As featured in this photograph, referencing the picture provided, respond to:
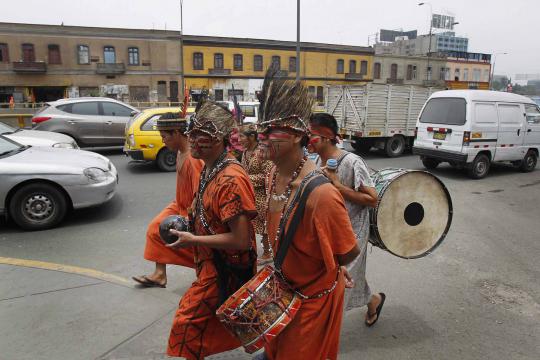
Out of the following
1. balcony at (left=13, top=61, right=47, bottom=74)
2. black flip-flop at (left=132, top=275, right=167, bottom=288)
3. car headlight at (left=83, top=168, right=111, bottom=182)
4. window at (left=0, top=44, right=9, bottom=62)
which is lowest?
black flip-flop at (left=132, top=275, right=167, bottom=288)

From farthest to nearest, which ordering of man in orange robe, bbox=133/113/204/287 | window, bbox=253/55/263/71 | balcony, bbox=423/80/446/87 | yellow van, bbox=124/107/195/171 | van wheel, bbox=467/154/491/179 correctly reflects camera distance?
balcony, bbox=423/80/446/87, window, bbox=253/55/263/71, yellow van, bbox=124/107/195/171, van wheel, bbox=467/154/491/179, man in orange robe, bbox=133/113/204/287

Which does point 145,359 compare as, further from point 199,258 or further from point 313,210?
point 313,210

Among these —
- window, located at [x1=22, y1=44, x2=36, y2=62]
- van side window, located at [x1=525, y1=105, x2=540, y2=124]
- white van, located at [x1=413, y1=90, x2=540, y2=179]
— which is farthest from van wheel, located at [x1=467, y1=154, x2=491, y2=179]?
window, located at [x1=22, y1=44, x2=36, y2=62]

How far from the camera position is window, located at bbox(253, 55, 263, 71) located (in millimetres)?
44219

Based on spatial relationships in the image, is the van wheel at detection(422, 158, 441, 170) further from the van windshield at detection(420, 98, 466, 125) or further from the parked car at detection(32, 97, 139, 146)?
the parked car at detection(32, 97, 139, 146)

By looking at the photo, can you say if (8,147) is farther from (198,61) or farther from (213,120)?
(198,61)

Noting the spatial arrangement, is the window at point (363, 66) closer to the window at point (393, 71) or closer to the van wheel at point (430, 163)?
the window at point (393, 71)

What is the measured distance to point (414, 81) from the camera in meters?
55.1

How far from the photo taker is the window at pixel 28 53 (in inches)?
1443

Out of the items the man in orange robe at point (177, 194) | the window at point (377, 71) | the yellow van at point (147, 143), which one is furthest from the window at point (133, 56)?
the man in orange robe at point (177, 194)

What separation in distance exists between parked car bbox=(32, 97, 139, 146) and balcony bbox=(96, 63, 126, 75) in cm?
2846

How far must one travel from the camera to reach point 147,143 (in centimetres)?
993

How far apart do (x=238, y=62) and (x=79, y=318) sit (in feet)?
140

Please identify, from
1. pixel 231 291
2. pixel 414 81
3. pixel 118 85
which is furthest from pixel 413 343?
pixel 414 81
